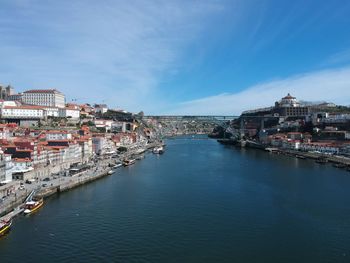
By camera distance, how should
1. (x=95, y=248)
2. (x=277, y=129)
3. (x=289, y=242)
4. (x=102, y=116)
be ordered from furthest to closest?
(x=102, y=116)
(x=277, y=129)
(x=289, y=242)
(x=95, y=248)

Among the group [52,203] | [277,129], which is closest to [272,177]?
[52,203]

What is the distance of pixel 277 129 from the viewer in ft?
122

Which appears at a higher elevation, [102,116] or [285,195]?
[102,116]

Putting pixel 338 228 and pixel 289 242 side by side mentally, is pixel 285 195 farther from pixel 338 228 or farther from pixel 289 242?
pixel 289 242

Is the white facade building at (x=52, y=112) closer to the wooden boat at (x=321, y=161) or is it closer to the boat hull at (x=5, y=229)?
the wooden boat at (x=321, y=161)

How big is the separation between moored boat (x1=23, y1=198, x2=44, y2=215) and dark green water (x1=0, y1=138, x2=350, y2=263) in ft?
0.52

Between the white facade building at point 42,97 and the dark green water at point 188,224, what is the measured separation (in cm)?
2145

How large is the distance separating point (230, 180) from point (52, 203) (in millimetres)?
6527

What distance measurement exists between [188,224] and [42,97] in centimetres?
2757

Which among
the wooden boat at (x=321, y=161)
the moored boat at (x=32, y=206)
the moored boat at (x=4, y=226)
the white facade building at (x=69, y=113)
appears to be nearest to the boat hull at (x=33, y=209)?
the moored boat at (x=32, y=206)

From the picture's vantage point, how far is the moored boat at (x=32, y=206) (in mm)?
8648

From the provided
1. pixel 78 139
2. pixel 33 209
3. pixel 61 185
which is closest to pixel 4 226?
pixel 33 209

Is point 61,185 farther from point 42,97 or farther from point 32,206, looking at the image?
point 42,97

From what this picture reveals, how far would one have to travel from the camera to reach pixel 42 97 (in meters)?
33.1
